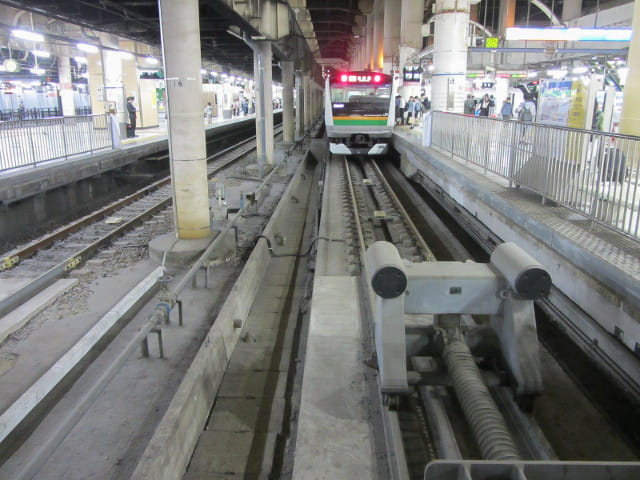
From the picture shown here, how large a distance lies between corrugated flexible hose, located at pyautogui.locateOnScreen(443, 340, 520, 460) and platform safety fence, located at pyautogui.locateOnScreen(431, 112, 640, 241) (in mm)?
2641

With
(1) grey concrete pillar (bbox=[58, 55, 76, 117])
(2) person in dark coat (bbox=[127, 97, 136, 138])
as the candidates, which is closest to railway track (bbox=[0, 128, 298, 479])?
(2) person in dark coat (bbox=[127, 97, 136, 138])

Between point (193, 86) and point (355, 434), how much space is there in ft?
19.7

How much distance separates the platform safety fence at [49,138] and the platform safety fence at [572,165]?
976cm

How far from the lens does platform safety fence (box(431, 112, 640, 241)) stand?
568 cm

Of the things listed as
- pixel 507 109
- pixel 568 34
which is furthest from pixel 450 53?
pixel 568 34

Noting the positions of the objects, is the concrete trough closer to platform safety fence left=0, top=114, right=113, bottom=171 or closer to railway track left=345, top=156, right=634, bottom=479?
railway track left=345, top=156, right=634, bottom=479

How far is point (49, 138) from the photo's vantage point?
13.8m

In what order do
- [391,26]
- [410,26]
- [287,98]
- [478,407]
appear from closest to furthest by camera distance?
1. [478,407]
2. [287,98]
3. [410,26]
4. [391,26]

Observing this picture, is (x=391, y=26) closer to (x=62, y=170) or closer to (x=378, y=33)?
(x=378, y=33)

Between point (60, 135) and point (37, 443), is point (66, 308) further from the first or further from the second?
point (60, 135)

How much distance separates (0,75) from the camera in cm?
3788

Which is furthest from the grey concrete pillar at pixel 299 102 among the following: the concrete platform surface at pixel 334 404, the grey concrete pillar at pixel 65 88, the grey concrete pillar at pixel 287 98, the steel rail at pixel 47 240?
the concrete platform surface at pixel 334 404

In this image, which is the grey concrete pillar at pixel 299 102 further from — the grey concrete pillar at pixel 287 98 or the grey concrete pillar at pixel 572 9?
the grey concrete pillar at pixel 572 9

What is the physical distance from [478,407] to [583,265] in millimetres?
2490
